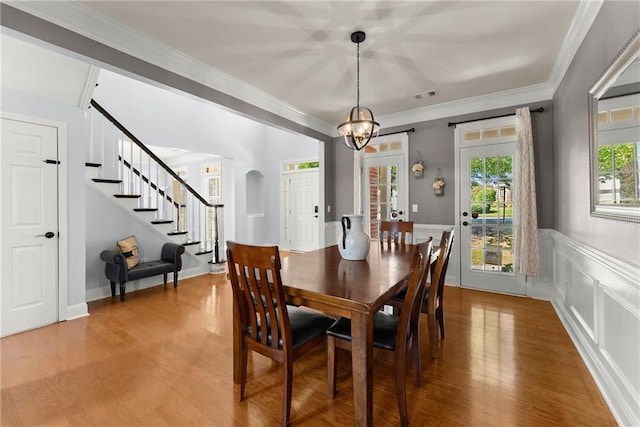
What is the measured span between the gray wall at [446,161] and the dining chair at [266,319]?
10.0ft

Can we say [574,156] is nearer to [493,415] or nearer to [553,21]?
[553,21]

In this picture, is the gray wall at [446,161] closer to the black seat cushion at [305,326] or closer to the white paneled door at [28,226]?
the black seat cushion at [305,326]

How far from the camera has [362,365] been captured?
1.42 m

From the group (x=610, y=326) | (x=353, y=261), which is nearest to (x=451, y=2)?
(x=353, y=261)

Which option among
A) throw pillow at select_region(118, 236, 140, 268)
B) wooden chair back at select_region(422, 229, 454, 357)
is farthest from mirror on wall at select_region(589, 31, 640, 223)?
throw pillow at select_region(118, 236, 140, 268)

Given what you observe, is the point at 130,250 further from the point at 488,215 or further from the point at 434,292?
the point at 488,215

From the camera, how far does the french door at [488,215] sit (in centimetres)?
383

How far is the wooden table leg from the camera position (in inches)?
55.2

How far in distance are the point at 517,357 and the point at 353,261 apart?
4.91 ft

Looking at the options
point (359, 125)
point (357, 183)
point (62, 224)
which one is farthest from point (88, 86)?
point (357, 183)

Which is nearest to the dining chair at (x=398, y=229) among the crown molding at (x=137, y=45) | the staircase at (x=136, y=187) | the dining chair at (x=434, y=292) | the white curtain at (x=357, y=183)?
the dining chair at (x=434, y=292)

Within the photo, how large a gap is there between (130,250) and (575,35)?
5.39m

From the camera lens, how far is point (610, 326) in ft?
5.92

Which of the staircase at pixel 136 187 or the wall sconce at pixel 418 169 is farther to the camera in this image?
the wall sconce at pixel 418 169
